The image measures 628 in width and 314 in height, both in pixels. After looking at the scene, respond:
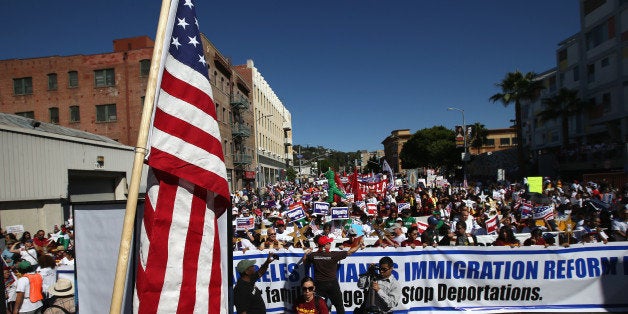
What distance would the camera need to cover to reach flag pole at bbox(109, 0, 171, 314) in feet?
8.02

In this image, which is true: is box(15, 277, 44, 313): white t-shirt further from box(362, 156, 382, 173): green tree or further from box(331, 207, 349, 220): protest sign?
box(362, 156, 382, 173): green tree

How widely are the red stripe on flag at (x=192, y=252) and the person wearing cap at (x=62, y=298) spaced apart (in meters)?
4.50

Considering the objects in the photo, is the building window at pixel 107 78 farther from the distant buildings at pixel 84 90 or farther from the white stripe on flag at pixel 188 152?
the white stripe on flag at pixel 188 152

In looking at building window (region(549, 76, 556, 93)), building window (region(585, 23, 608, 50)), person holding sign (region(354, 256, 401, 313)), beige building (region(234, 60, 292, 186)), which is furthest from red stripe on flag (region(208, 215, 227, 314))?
A: building window (region(549, 76, 556, 93))

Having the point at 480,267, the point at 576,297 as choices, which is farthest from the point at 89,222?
the point at 576,297

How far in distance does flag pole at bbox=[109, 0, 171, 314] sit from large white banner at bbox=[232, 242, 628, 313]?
18.0ft

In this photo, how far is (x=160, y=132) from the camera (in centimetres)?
291

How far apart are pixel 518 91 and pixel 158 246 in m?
42.7

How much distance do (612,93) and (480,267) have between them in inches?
1485

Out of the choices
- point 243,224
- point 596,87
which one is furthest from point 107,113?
point 596,87

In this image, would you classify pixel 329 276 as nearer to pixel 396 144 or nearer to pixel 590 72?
pixel 590 72

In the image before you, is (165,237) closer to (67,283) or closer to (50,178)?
(67,283)

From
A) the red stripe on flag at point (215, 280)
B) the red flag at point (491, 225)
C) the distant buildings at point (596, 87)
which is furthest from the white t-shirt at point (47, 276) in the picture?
the distant buildings at point (596, 87)

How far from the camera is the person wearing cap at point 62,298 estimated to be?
6340 mm
